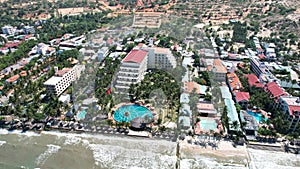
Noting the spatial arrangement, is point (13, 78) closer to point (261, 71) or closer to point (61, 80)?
point (61, 80)

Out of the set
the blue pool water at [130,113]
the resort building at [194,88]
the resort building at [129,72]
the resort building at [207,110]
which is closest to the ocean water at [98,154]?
the blue pool water at [130,113]

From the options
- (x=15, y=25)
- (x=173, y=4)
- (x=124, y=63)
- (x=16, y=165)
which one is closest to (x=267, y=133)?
(x=124, y=63)

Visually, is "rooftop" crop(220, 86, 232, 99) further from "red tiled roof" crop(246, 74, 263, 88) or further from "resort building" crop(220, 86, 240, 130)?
"red tiled roof" crop(246, 74, 263, 88)

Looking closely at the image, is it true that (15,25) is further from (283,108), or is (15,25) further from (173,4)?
(283,108)

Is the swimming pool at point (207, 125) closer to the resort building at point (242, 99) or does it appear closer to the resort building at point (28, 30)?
the resort building at point (242, 99)

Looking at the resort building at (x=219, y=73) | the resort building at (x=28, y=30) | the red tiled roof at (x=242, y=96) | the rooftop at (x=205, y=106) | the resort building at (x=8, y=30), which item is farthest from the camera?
the resort building at (x=28, y=30)

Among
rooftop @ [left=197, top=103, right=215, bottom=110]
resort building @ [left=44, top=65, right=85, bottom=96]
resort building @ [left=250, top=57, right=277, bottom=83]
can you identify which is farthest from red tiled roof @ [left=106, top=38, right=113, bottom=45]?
resort building @ [left=250, top=57, right=277, bottom=83]
